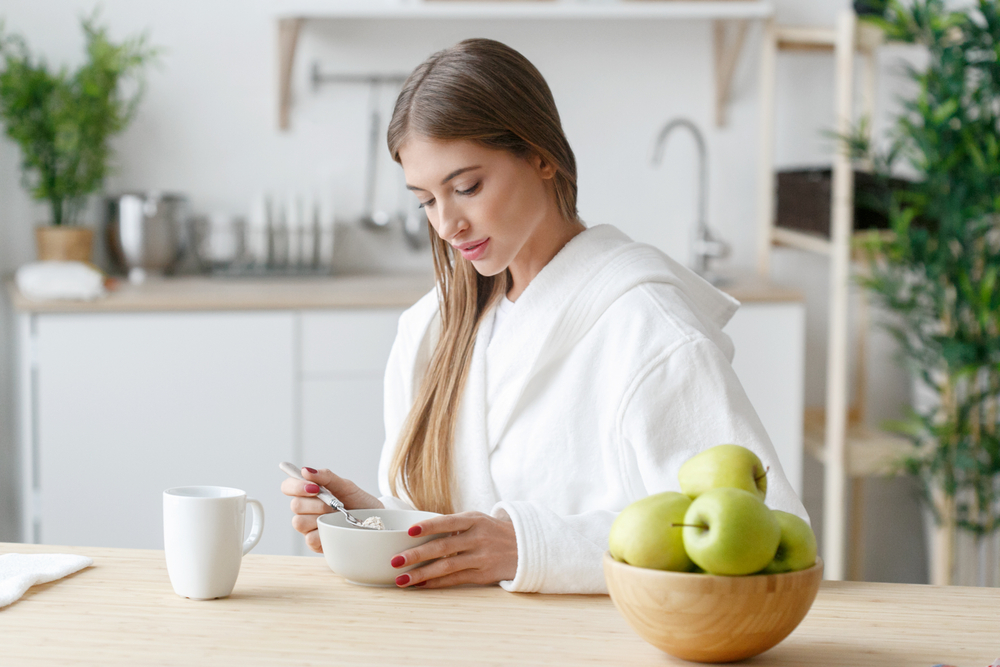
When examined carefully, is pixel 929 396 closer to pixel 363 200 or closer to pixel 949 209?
pixel 949 209

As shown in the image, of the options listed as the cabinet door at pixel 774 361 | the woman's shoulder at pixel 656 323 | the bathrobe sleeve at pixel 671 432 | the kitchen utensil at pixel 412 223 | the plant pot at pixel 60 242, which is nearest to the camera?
the bathrobe sleeve at pixel 671 432

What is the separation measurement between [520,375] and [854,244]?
141 cm

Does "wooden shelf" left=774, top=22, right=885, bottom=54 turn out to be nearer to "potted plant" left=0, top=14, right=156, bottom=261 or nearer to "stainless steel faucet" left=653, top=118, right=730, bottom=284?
"stainless steel faucet" left=653, top=118, right=730, bottom=284

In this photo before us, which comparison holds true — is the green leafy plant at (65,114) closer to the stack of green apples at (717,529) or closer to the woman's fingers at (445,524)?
the woman's fingers at (445,524)

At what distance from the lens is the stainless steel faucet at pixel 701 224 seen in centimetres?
270

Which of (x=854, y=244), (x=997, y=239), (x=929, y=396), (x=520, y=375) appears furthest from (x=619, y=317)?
(x=929, y=396)

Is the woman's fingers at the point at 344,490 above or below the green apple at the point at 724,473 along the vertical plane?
below

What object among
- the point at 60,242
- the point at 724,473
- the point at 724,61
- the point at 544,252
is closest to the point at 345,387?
the point at 60,242

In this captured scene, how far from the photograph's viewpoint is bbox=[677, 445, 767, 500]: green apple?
2.43 ft

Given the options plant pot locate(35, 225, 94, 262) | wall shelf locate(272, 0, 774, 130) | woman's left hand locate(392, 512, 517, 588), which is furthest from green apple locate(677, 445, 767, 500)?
plant pot locate(35, 225, 94, 262)

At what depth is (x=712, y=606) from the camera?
693 mm

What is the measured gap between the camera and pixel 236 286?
2559mm

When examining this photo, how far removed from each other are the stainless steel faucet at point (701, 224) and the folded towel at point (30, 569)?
1.95m

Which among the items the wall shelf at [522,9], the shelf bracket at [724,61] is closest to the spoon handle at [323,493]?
the wall shelf at [522,9]
